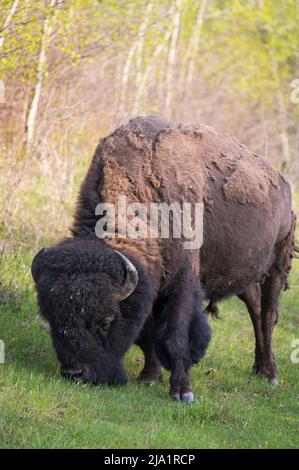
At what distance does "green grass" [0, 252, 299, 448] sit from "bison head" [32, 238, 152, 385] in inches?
8.2

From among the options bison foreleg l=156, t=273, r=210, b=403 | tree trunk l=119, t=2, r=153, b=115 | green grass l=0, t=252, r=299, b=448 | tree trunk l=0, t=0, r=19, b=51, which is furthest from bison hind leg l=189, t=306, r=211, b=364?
tree trunk l=119, t=2, r=153, b=115

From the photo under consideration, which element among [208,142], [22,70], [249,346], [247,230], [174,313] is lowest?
[249,346]

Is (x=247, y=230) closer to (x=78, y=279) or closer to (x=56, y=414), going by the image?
(x=78, y=279)

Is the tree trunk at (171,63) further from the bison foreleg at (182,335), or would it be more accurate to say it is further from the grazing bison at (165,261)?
the bison foreleg at (182,335)

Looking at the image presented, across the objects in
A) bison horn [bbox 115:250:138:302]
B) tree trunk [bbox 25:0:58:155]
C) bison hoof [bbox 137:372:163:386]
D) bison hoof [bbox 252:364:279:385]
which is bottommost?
bison hoof [bbox 252:364:279:385]

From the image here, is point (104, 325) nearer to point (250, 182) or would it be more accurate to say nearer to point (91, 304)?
point (91, 304)

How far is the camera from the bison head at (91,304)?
6598 millimetres

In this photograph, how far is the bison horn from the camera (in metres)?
6.81

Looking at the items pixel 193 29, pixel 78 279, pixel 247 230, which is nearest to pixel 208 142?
pixel 247 230

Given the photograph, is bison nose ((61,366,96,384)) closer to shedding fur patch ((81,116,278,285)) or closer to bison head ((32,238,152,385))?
bison head ((32,238,152,385))

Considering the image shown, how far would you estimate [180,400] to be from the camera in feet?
23.5

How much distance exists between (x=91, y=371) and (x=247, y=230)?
2725 mm

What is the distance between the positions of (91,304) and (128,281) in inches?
15.8

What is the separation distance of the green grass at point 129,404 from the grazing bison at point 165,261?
29cm
